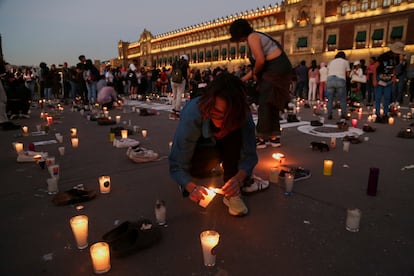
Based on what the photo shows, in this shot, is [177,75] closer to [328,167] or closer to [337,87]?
[337,87]

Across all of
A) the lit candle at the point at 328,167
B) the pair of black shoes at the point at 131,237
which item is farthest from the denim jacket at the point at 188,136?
the lit candle at the point at 328,167

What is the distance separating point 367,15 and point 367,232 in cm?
3444

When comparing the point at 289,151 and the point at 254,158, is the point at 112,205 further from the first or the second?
the point at 289,151

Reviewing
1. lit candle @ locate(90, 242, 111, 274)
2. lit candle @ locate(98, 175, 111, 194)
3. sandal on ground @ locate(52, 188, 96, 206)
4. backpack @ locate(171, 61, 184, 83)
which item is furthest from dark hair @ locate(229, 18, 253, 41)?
backpack @ locate(171, 61, 184, 83)

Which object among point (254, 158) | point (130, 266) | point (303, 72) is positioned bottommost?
point (130, 266)

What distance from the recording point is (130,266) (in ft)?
6.43

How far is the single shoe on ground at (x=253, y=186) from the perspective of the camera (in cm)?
311

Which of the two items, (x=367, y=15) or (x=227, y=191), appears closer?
(x=227, y=191)

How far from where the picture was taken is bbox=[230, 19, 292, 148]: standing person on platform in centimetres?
381

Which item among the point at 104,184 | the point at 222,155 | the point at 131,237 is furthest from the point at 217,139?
the point at 104,184

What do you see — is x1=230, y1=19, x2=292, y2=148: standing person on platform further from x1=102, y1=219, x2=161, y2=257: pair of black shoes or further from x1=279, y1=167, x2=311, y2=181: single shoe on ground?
x1=102, y1=219, x2=161, y2=257: pair of black shoes

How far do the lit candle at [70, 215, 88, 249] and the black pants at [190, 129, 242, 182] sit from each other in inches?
41.4

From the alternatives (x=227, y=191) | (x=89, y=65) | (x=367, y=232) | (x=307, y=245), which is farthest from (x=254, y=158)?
(x=89, y=65)

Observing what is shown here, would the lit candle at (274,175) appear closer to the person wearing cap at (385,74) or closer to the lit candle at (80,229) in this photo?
the lit candle at (80,229)
